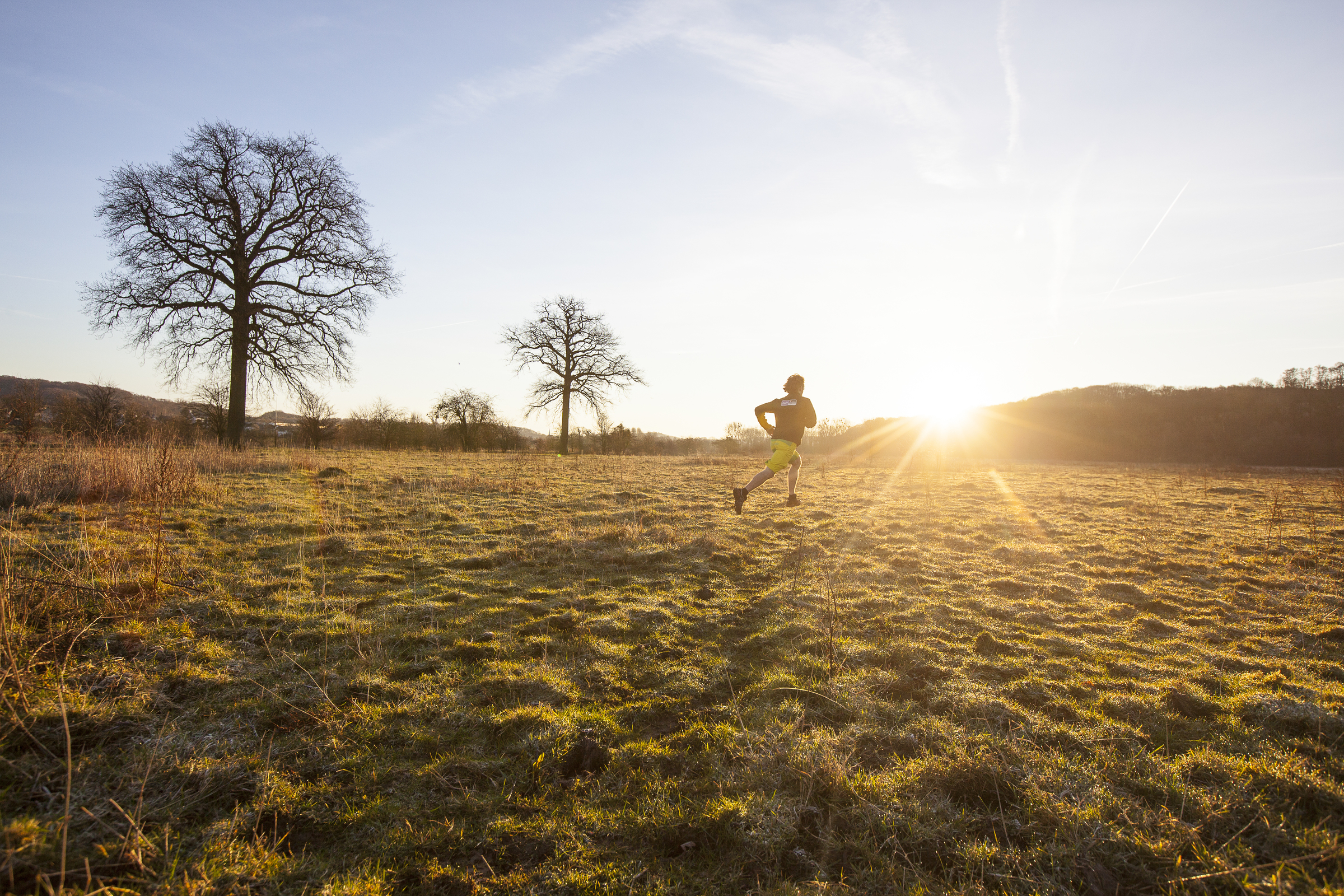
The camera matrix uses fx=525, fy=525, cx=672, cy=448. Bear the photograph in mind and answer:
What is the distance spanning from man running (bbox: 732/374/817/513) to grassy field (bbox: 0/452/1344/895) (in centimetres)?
201

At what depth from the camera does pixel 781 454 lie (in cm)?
891

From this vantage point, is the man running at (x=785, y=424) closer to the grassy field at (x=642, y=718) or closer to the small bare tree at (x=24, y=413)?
the grassy field at (x=642, y=718)

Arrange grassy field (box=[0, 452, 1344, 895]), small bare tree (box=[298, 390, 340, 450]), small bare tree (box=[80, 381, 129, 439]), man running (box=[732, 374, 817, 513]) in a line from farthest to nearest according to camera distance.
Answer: small bare tree (box=[298, 390, 340, 450]) < small bare tree (box=[80, 381, 129, 439]) < man running (box=[732, 374, 817, 513]) < grassy field (box=[0, 452, 1344, 895])

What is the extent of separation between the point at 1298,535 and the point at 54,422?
2578cm

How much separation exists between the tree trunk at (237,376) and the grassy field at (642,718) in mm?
11507

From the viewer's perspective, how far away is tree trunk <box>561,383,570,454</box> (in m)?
31.2

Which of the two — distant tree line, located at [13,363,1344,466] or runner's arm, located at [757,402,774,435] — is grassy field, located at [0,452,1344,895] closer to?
runner's arm, located at [757,402,774,435]

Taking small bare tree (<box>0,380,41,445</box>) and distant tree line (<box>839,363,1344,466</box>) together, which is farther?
distant tree line (<box>839,363,1344,466</box>)

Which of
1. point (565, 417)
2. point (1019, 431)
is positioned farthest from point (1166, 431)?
point (565, 417)

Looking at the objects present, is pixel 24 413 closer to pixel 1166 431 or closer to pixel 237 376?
pixel 237 376

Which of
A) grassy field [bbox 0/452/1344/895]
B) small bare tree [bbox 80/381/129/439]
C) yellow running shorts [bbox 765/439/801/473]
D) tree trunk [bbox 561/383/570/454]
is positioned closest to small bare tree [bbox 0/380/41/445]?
small bare tree [bbox 80/381/129/439]

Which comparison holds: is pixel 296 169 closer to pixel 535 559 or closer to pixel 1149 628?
pixel 535 559

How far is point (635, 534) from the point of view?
8.02 m

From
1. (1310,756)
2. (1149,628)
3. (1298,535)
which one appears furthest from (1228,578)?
(1310,756)
